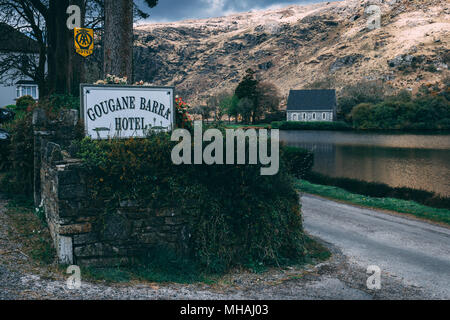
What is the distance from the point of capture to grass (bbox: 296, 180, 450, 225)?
1406cm

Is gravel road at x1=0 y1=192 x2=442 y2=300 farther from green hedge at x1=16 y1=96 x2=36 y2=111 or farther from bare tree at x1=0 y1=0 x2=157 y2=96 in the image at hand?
bare tree at x1=0 y1=0 x2=157 y2=96

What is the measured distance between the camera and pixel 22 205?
33.6ft

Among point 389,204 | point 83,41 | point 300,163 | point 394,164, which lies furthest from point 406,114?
point 83,41

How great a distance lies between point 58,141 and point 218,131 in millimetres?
4001

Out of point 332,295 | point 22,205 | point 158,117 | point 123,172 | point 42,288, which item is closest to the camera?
point 42,288

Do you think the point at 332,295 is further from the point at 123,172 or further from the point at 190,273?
the point at 123,172

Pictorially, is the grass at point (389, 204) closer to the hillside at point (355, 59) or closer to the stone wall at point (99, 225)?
the stone wall at point (99, 225)

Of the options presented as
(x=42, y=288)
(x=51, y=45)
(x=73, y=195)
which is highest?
(x=51, y=45)

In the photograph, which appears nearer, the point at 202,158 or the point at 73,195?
the point at 73,195

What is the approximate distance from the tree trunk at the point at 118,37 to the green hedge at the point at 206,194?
417 centimetres

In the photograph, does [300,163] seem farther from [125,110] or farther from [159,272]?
[159,272]

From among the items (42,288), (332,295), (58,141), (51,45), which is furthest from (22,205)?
(51,45)

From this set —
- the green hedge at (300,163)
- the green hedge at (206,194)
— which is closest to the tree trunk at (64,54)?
the green hedge at (206,194)

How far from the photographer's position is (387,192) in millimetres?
18656
